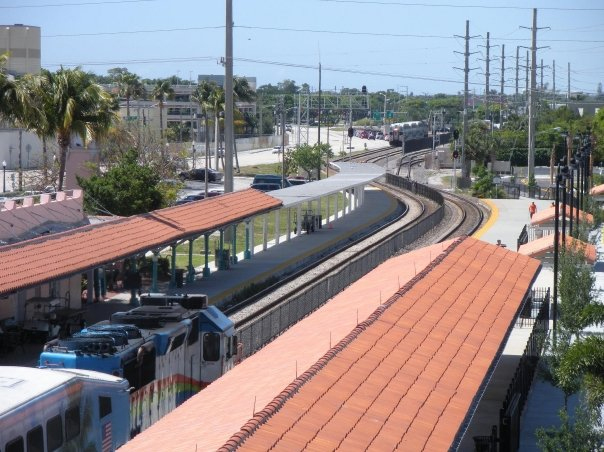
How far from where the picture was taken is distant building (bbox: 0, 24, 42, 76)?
103250 mm

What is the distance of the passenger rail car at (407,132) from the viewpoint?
131 metres

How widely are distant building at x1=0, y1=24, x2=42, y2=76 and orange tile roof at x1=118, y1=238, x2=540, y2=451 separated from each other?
84.5 meters

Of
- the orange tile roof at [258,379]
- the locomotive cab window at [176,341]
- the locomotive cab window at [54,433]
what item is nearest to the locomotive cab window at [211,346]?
the locomotive cab window at [176,341]

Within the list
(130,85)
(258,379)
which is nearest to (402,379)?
(258,379)

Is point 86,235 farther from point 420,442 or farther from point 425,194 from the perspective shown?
point 425,194

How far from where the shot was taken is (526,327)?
31.9 metres

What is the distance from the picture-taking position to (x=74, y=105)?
43.2 metres

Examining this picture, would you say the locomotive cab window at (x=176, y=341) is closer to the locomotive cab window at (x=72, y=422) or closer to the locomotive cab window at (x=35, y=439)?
the locomotive cab window at (x=72, y=422)

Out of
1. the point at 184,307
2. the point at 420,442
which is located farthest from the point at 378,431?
the point at 184,307

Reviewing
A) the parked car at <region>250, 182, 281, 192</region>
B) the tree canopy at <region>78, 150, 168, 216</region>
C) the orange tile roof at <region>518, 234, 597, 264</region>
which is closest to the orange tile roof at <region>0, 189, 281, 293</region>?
the tree canopy at <region>78, 150, 168, 216</region>

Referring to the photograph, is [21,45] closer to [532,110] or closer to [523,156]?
[523,156]

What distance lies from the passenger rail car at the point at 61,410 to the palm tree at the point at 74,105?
2702cm

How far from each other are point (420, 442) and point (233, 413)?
232 centimetres

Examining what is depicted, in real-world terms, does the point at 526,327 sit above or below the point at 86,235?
below
